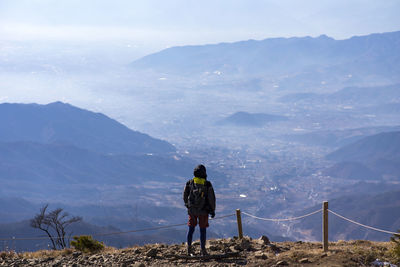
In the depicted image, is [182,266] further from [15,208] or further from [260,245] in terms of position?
[15,208]

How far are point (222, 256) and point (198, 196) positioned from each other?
181cm

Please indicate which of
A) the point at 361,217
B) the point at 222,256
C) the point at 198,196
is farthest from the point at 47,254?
the point at 361,217

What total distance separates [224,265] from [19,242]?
9644cm

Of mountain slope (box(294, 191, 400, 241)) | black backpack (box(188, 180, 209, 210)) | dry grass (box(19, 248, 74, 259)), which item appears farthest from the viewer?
mountain slope (box(294, 191, 400, 241))

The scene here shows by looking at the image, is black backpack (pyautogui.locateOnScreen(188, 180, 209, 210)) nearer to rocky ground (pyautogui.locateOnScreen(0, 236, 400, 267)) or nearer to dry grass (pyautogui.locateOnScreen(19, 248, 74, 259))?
rocky ground (pyautogui.locateOnScreen(0, 236, 400, 267))

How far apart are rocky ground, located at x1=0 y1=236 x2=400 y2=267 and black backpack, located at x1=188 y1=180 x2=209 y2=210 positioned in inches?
56.8

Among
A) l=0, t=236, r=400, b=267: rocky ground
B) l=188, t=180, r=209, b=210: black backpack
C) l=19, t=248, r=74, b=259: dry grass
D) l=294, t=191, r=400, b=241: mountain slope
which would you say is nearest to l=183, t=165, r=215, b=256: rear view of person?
l=188, t=180, r=209, b=210: black backpack

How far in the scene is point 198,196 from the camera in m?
10.5

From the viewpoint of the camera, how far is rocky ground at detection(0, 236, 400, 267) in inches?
408

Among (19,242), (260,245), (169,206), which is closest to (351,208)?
(169,206)

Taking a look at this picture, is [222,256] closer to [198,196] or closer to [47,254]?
[198,196]

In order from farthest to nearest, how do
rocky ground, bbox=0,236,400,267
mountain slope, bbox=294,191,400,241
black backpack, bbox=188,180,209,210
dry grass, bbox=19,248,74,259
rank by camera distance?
mountain slope, bbox=294,191,400,241 < dry grass, bbox=19,248,74,259 < black backpack, bbox=188,180,209,210 < rocky ground, bbox=0,236,400,267

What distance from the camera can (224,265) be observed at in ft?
34.4

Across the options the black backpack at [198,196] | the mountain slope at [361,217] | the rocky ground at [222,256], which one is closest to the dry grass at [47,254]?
the rocky ground at [222,256]
